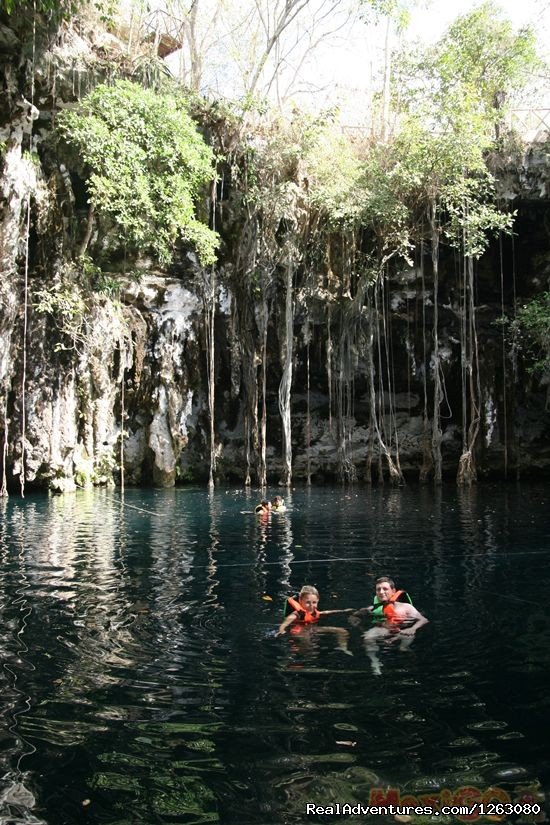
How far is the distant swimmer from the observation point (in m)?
4.91

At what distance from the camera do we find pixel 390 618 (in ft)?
17.1

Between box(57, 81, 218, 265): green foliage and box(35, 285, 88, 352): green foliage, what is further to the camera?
box(35, 285, 88, 352): green foliage

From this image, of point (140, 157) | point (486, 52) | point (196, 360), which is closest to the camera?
point (140, 157)

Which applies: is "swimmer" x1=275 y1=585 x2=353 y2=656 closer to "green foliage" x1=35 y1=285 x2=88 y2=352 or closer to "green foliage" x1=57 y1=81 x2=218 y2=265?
"green foliage" x1=35 y1=285 x2=88 y2=352

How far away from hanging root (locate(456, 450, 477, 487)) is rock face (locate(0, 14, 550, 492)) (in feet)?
5.98

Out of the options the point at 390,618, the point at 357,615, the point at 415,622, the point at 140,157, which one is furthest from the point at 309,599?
the point at 140,157

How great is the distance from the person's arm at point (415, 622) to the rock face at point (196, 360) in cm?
1292

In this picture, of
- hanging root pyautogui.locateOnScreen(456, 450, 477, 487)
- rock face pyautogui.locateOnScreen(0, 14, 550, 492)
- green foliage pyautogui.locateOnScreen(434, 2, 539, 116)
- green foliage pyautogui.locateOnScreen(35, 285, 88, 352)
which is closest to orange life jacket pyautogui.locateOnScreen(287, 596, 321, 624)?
rock face pyautogui.locateOnScreen(0, 14, 550, 492)

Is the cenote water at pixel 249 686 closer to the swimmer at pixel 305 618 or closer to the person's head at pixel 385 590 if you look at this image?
the swimmer at pixel 305 618

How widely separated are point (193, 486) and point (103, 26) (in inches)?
527

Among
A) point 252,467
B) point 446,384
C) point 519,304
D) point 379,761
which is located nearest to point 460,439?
point 446,384

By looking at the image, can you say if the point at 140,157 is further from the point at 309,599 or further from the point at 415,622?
the point at 415,622

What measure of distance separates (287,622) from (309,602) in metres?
0.22

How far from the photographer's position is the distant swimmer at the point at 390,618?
4.91 m
